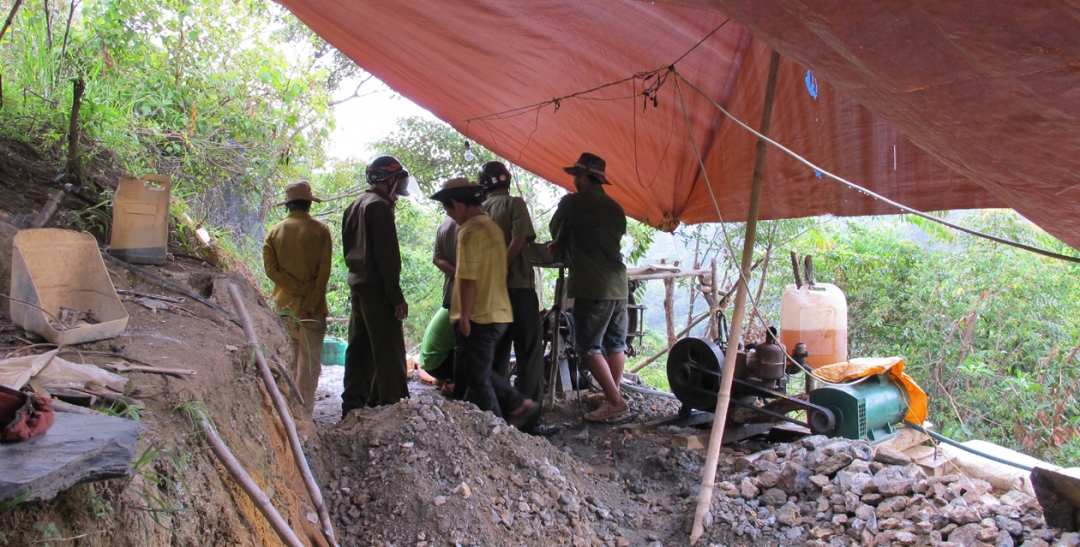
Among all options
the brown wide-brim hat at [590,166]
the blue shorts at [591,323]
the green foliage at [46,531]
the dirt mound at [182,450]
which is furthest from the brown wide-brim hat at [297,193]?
the green foliage at [46,531]

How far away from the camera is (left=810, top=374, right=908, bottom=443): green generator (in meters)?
3.83

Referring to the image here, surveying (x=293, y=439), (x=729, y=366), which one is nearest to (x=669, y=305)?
(x=729, y=366)

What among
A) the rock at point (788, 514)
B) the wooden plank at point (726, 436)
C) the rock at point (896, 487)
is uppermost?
the rock at point (896, 487)

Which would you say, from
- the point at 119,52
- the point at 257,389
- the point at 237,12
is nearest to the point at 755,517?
the point at 257,389

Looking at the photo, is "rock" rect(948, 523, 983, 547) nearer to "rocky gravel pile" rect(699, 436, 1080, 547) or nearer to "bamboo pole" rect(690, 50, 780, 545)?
"rocky gravel pile" rect(699, 436, 1080, 547)

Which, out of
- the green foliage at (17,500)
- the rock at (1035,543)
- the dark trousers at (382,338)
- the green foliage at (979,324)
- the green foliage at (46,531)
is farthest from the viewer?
the green foliage at (979,324)

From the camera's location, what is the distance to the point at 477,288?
13.3 ft

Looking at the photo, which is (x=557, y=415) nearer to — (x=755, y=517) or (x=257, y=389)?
(x=755, y=517)

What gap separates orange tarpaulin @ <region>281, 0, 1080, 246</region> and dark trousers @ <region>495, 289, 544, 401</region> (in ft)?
4.63

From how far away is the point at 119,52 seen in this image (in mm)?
5328

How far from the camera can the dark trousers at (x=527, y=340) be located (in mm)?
4457

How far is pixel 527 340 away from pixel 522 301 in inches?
10.6

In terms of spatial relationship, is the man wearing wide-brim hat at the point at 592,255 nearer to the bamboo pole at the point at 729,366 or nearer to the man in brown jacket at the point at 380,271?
the man in brown jacket at the point at 380,271

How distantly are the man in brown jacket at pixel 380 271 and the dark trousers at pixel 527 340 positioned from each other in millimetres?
727
